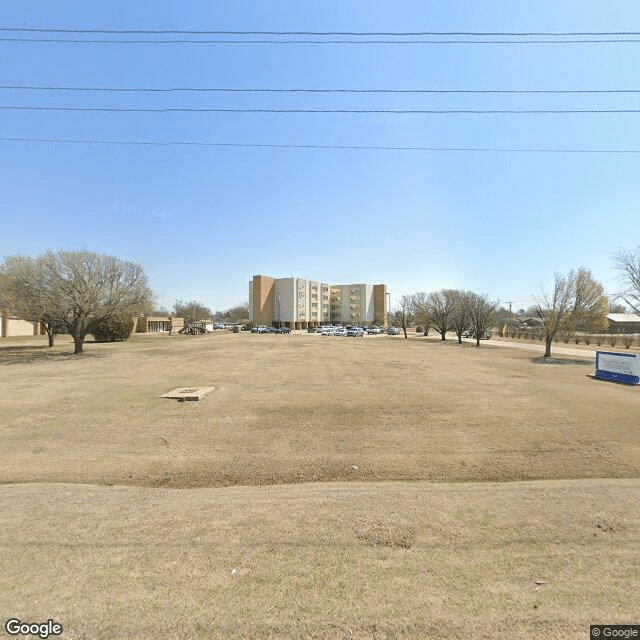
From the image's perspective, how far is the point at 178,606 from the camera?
2959mm

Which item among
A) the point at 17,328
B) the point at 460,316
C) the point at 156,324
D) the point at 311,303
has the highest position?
the point at 311,303

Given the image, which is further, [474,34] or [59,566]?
[474,34]

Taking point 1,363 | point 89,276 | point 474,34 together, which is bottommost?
point 1,363

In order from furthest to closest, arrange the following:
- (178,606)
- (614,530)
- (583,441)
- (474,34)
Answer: (474,34) → (583,441) → (614,530) → (178,606)

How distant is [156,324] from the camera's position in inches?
2985

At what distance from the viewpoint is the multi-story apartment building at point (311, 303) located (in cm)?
10881

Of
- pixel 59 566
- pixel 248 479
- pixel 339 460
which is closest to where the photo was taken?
pixel 59 566

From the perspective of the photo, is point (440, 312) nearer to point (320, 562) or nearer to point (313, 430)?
point (313, 430)

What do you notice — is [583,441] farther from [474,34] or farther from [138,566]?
[474,34]

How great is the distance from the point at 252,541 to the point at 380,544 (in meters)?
1.48

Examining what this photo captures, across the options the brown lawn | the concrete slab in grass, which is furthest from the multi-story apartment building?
the concrete slab in grass

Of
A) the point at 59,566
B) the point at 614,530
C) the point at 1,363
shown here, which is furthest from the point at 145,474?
the point at 1,363

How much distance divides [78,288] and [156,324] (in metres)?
55.1

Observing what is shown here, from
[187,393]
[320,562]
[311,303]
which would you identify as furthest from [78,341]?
[311,303]
